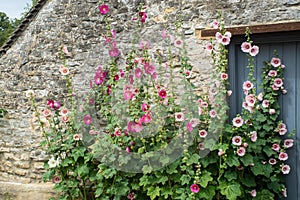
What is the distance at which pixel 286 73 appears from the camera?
393 centimetres

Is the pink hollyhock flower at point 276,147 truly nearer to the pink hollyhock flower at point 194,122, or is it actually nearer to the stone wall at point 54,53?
the pink hollyhock flower at point 194,122

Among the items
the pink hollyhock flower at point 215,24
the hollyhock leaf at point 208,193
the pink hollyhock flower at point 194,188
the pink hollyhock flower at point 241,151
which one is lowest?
the hollyhock leaf at point 208,193

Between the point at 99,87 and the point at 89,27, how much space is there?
2.70 feet

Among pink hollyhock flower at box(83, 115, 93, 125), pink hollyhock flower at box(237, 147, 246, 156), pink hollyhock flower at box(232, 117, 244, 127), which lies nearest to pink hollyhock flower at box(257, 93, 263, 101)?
pink hollyhock flower at box(232, 117, 244, 127)

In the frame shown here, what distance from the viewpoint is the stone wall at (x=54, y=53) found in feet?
14.4

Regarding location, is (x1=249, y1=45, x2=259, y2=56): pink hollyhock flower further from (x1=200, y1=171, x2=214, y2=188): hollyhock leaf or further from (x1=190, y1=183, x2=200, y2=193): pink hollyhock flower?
(x1=190, y1=183, x2=200, y2=193): pink hollyhock flower

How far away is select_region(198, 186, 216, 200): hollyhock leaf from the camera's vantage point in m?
3.71

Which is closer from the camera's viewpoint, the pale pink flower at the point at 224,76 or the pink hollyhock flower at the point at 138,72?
the pale pink flower at the point at 224,76

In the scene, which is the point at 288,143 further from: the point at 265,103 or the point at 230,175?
the point at 230,175

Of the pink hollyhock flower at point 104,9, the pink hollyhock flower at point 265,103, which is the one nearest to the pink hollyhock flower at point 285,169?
the pink hollyhock flower at point 265,103

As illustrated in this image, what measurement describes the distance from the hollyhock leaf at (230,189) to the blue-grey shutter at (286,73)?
28.0 inches

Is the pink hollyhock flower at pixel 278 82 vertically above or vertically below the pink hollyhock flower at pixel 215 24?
below

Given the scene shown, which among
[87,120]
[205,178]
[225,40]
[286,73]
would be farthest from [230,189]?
[87,120]

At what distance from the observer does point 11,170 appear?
209 inches
